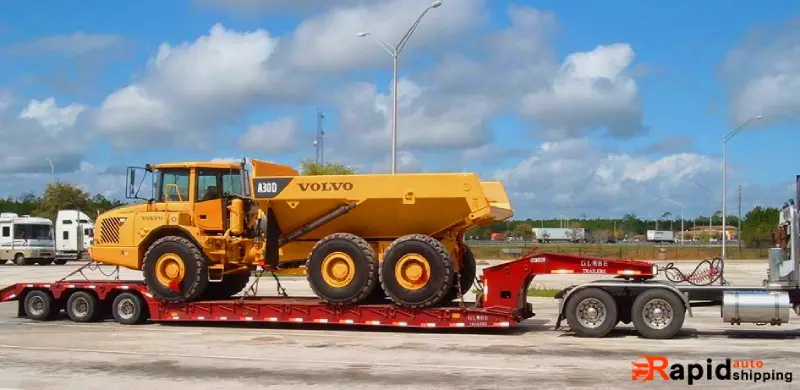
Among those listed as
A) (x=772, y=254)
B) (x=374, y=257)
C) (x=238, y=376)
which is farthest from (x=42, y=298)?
(x=772, y=254)

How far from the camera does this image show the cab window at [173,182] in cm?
1806

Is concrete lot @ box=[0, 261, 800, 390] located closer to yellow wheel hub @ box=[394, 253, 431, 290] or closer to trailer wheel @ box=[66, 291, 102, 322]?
trailer wheel @ box=[66, 291, 102, 322]

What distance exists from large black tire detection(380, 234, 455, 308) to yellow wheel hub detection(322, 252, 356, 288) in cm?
66

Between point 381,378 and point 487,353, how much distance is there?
279 centimetres

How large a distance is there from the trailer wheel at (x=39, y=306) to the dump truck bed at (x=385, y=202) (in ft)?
18.1

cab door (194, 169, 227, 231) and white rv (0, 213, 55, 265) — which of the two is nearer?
cab door (194, 169, 227, 231)

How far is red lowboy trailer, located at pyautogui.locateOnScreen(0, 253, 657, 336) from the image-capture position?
15.9 m

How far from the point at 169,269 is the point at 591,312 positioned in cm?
835

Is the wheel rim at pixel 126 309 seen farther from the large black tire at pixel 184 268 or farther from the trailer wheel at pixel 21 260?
the trailer wheel at pixel 21 260

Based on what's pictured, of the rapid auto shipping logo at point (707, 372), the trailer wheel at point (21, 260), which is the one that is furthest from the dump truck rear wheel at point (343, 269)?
the trailer wheel at point (21, 260)

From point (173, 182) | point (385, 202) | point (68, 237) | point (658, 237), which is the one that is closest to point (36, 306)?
point (173, 182)

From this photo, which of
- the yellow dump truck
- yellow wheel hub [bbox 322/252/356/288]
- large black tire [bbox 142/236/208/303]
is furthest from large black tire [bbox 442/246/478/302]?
large black tire [bbox 142/236/208/303]

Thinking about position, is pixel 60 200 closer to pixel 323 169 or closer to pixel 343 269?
pixel 323 169

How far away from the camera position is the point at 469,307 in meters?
16.3
